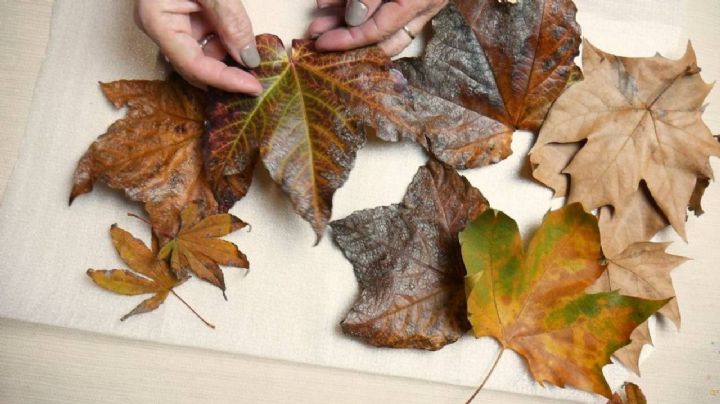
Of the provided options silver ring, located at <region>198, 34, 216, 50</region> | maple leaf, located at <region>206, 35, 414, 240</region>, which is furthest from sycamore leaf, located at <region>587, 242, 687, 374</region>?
silver ring, located at <region>198, 34, 216, 50</region>

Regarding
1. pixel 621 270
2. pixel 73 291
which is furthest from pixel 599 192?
pixel 73 291

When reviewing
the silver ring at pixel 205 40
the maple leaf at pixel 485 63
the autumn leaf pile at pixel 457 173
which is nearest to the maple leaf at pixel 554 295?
the autumn leaf pile at pixel 457 173

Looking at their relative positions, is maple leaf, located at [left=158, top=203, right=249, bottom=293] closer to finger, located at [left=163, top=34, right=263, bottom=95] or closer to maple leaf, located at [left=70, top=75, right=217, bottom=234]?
maple leaf, located at [left=70, top=75, right=217, bottom=234]

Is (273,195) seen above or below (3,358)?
above

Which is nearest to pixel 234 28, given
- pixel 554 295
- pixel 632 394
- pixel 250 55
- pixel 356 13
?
pixel 250 55

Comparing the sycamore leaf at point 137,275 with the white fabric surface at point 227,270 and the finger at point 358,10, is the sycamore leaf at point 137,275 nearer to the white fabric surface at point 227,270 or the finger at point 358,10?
the white fabric surface at point 227,270

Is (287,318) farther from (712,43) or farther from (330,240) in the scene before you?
(712,43)

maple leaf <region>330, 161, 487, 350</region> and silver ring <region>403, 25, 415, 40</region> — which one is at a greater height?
silver ring <region>403, 25, 415, 40</region>

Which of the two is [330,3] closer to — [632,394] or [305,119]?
[305,119]
